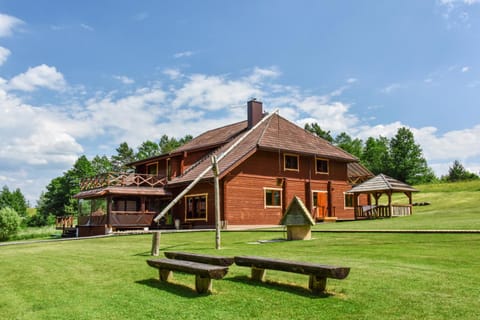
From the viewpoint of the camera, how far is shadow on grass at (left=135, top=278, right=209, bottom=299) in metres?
6.84

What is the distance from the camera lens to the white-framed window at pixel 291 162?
2979cm

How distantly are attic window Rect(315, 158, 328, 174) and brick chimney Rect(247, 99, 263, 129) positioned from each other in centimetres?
511

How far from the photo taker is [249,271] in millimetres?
8383

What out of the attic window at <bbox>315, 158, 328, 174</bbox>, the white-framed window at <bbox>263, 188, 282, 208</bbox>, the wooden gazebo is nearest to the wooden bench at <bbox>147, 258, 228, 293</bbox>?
the white-framed window at <bbox>263, 188, 282, 208</bbox>

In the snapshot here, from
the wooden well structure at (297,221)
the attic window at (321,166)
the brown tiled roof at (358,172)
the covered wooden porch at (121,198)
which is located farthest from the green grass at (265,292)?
the brown tiled roof at (358,172)

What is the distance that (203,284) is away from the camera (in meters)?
6.82

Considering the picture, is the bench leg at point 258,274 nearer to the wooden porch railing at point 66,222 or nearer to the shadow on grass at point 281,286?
the shadow on grass at point 281,286

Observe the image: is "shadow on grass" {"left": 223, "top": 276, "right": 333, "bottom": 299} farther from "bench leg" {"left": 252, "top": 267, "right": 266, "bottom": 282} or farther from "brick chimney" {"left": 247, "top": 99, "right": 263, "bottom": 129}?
"brick chimney" {"left": 247, "top": 99, "right": 263, "bottom": 129}

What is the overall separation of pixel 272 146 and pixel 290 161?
2.53m

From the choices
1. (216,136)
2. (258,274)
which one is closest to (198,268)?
(258,274)

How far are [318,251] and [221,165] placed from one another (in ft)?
53.7

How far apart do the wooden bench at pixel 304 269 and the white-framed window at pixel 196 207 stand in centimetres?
1995

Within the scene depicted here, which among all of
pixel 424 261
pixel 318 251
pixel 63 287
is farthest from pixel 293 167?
pixel 63 287

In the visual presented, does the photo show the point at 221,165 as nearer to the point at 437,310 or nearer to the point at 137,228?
the point at 137,228
